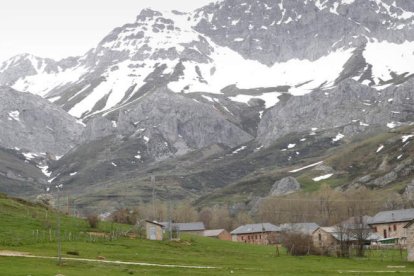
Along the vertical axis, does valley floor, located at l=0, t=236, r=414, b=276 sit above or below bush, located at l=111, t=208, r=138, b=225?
below

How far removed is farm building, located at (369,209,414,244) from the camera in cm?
17088

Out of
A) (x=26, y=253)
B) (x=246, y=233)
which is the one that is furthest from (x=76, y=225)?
(x=246, y=233)

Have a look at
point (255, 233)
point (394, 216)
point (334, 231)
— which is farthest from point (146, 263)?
point (255, 233)

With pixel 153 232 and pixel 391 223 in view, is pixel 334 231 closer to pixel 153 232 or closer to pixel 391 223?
pixel 391 223

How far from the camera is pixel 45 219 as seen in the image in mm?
111688

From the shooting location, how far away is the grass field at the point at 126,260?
2385 inches

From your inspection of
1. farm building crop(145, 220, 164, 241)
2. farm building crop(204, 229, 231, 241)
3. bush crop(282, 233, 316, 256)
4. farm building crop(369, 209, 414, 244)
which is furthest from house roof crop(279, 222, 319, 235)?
farm building crop(204, 229, 231, 241)

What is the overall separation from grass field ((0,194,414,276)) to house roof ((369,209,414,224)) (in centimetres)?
7842

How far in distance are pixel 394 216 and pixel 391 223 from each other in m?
2.11

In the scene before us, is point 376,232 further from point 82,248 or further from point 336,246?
point 82,248

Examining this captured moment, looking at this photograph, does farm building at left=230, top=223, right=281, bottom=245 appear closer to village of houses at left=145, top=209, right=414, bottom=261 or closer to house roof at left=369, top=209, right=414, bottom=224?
village of houses at left=145, top=209, right=414, bottom=261

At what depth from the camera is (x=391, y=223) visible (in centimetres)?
17525

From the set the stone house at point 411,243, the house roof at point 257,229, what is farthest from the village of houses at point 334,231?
the stone house at point 411,243

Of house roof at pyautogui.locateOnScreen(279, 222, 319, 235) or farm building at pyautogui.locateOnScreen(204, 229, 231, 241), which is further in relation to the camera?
farm building at pyautogui.locateOnScreen(204, 229, 231, 241)
